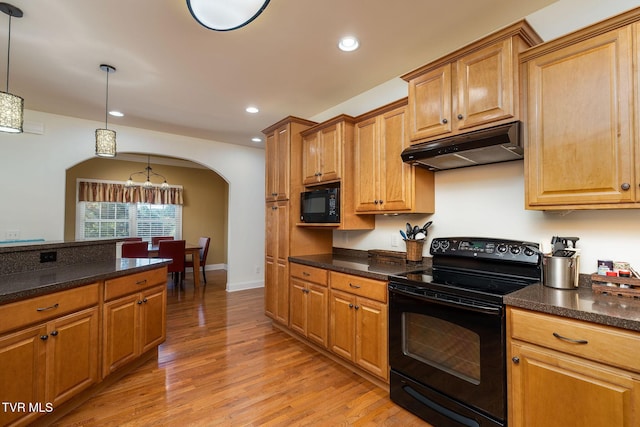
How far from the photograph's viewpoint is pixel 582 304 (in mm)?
1410

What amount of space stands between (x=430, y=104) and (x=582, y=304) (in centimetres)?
153

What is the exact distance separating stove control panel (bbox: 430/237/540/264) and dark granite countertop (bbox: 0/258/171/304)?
245 centimetres

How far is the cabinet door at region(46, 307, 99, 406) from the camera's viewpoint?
1.80m

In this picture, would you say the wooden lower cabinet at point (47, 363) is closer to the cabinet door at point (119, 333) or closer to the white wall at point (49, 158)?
the cabinet door at point (119, 333)

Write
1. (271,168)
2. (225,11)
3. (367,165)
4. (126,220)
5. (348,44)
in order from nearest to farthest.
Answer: (225,11)
(348,44)
(367,165)
(271,168)
(126,220)

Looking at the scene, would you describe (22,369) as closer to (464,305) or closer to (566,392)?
(464,305)

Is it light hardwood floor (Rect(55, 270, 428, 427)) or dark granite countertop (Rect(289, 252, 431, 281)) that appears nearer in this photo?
light hardwood floor (Rect(55, 270, 428, 427))

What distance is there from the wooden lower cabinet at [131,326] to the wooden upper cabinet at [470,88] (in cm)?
258

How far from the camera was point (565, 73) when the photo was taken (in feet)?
5.46

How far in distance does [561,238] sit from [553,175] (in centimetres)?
38

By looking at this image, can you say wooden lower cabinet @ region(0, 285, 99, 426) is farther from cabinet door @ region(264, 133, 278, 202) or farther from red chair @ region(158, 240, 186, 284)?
red chair @ region(158, 240, 186, 284)

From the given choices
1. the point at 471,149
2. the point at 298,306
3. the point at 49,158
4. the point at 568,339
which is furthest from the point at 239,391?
the point at 49,158

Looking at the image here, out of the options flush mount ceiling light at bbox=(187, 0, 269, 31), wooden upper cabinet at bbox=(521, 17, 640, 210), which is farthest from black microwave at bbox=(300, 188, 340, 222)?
flush mount ceiling light at bbox=(187, 0, 269, 31)

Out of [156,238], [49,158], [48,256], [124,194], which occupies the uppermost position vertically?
[49,158]
